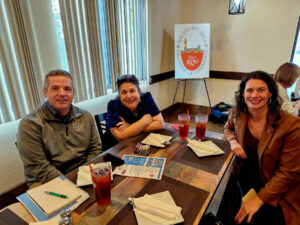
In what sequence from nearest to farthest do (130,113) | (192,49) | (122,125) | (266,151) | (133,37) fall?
(266,151), (122,125), (130,113), (133,37), (192,49)

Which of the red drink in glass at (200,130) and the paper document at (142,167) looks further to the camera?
the red drink in glass at (200,130)

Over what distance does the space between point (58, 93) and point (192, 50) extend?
2864 millimetres

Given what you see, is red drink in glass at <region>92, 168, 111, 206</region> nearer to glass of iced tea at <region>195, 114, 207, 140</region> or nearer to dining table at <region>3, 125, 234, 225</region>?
dining table at <region>3, 125, 234, 225</region>

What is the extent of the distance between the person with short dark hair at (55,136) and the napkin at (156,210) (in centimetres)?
65

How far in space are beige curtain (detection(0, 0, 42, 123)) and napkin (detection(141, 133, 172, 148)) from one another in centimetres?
127

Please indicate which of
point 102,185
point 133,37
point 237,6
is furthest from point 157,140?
point 237,6

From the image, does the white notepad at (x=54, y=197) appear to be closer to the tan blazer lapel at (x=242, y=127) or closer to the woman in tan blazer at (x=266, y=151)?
the woman in tan blazer at (x=266, y=151)

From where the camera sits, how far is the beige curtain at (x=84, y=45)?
2002 millimetres

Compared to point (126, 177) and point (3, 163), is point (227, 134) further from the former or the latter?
point (3, 163)

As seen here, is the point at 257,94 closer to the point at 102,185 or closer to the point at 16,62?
the point at 102,185

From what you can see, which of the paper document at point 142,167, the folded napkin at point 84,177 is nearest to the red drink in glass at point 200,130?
the paper document at point 142,167

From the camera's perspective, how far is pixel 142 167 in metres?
1.01

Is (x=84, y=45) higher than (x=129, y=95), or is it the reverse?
(x=84, y=45)

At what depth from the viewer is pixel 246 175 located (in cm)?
136
